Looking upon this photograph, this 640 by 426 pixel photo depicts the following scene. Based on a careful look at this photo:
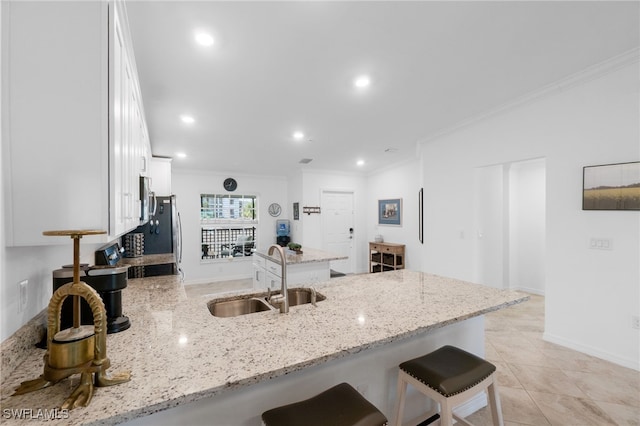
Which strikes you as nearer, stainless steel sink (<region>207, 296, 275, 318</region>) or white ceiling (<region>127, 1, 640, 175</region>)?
stainless steel sink (<region>207, 296, 275, 318</region>)

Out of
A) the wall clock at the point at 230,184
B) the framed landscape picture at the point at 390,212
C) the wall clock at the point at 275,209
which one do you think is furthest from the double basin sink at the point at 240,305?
the wall clock at the point at 275,209

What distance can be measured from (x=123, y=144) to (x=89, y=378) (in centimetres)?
101

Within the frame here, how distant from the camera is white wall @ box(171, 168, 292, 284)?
5770 millimetres

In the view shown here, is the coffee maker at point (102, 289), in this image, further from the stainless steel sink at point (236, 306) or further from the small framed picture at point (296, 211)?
the small framed picture at point (296, 211)

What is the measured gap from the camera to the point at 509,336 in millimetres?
3053

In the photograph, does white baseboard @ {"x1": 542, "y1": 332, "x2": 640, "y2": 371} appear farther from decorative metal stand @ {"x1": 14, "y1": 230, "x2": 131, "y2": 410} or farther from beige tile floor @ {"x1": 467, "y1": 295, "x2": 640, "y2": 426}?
decorative metal stand @ {"x1": 14, "y1": 230, "x2": 131, "y2": 410}

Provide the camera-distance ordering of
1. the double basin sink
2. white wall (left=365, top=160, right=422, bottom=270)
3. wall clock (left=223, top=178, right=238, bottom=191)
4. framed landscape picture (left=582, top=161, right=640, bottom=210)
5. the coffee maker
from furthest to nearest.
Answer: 1. wall clock (left=223, top=178, right=238, bottom=191)
2. white wall (left=365, top=160, right=422, bottom=270)
3. framed landscape picture (left=582, top=161, right=640, bottom=210)
4. the double basin sink
5. the coffee maker

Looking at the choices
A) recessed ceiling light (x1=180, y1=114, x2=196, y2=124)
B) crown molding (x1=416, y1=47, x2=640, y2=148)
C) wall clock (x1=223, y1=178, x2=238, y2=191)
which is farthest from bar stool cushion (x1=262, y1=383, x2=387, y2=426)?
wall clock (x1=223, y1=178, x2=238, y2=191)

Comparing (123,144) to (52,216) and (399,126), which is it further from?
(399,126)

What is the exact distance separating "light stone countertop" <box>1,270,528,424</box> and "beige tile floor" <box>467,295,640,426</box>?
0.94 meters

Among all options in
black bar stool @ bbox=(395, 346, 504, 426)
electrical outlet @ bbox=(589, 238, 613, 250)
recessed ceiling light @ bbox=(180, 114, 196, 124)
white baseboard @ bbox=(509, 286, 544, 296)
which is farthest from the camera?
white baseboard @ bbox=(509, 286, 544, 296)

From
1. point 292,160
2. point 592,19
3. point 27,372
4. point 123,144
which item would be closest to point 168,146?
point 292,160

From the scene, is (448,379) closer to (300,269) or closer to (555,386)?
(555,386)

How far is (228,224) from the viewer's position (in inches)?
246
